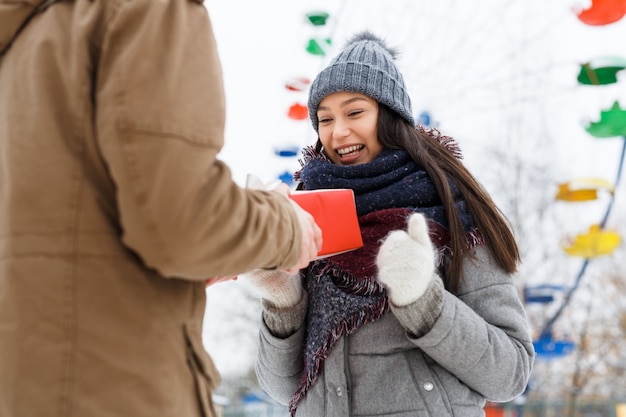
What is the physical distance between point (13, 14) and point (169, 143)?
399mm

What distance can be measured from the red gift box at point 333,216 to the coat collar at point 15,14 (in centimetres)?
71

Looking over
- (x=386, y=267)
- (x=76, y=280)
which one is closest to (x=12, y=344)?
(x=76, y=280)

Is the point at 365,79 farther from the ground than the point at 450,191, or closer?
farther from the ground

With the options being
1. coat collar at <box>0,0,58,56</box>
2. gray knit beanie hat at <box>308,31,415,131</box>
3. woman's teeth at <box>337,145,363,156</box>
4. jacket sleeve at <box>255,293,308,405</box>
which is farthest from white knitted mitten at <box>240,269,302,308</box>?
coat collar at <box>0,0,58,56</box>

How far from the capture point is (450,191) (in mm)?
2004

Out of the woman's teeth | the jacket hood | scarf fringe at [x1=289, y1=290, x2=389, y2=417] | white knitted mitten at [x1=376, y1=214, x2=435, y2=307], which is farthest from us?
the woman's teeth

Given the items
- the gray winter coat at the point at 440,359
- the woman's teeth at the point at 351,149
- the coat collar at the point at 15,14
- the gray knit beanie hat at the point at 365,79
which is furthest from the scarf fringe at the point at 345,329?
the coat collar at the point at 15,14

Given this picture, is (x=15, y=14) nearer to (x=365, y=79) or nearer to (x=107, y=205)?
(x=107, y=205)

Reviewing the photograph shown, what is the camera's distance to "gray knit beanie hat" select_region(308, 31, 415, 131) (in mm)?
2105

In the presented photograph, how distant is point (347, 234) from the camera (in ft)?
6.03

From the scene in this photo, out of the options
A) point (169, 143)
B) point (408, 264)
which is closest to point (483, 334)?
point (408, 264)

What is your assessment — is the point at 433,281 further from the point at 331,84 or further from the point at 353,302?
the point at 331,84

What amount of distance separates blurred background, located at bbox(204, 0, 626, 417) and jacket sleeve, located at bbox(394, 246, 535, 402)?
54 centimetres

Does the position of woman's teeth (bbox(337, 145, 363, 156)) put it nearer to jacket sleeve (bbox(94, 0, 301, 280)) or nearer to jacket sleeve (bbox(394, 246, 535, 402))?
jacket sleeve (bbox(394, 246, 535, 402))
